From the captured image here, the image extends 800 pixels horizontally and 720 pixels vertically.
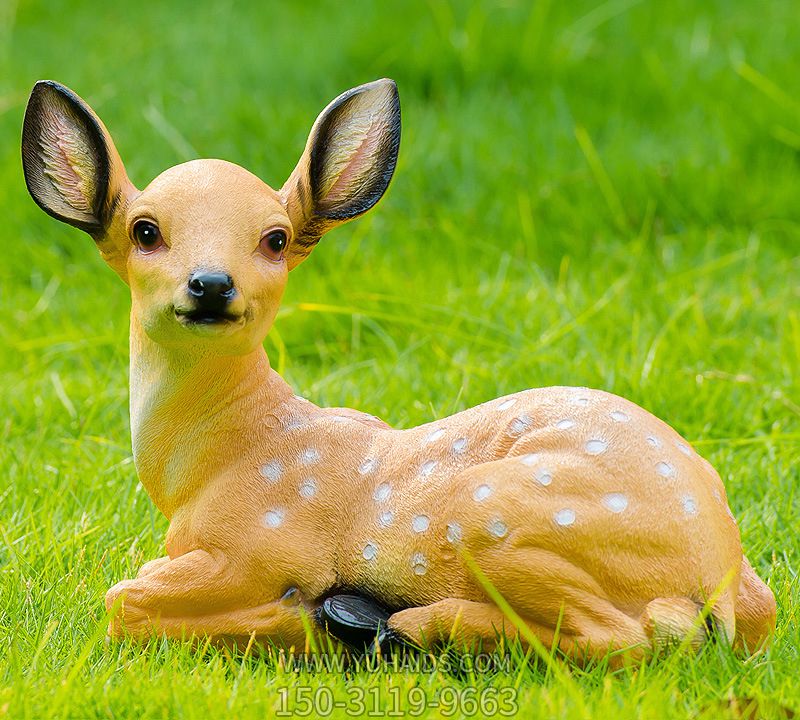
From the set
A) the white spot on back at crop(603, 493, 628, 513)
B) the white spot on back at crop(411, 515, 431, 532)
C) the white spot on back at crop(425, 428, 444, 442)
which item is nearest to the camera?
the white spot on back at crop(603, 493, 628, 513)

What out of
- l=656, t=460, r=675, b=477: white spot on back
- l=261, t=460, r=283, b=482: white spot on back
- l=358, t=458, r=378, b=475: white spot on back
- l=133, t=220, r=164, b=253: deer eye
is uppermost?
l=133, t=220, r=164, b=253: deer eye

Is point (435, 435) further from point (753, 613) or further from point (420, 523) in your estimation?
point (753, 613)

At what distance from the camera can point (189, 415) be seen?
2.83 meters

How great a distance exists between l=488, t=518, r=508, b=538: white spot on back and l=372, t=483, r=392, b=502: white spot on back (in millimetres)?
284

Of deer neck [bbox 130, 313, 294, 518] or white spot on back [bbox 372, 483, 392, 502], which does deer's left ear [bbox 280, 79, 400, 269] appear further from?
white spot on back [bbox 372, 483, 392, 502]

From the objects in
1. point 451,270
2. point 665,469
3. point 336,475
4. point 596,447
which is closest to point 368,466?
point 336,475

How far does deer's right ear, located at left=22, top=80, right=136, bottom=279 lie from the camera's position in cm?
276

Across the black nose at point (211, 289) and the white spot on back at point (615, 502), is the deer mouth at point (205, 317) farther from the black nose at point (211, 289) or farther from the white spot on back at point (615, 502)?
the white spot on back at point (615, 502)

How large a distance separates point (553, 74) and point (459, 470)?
4.47 metres

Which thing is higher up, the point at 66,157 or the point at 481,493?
the point at 66,157

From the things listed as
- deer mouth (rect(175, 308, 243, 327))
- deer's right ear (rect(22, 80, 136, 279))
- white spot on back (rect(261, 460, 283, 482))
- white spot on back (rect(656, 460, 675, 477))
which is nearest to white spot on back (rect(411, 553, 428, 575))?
white spot on back (rect(261, 460, 283, 482))

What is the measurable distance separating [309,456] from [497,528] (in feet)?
1.66

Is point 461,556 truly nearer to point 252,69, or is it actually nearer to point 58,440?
point 58,440

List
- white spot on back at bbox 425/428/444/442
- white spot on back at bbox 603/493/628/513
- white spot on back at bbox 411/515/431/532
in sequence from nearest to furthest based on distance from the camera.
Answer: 1. white spot on back at bbox 603/493/628/513
2. white spot on back at bbox 411/515/431/532
3. white spot on back at bbox 425/428/444/442
